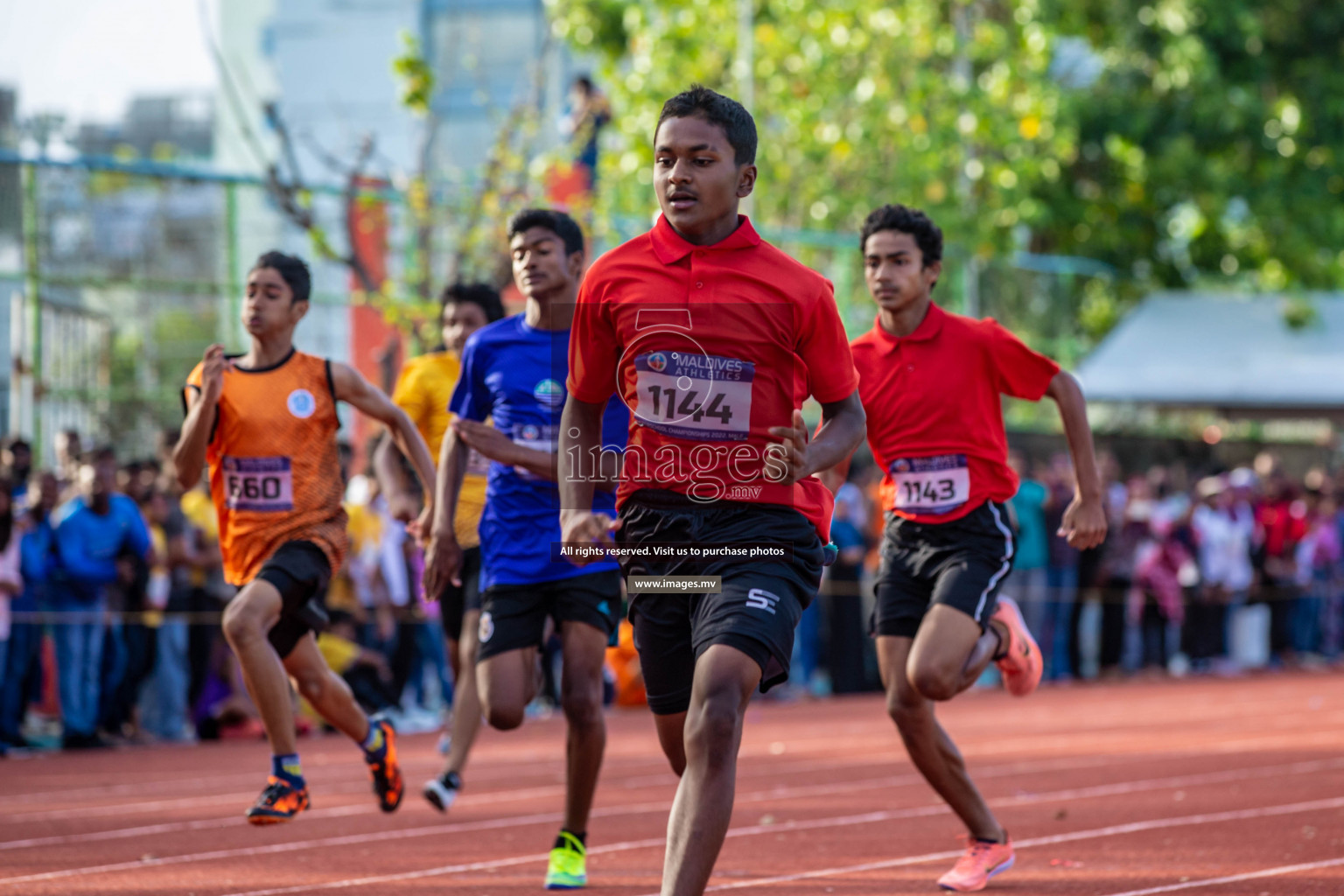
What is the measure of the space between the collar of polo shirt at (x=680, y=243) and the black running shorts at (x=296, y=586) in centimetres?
298

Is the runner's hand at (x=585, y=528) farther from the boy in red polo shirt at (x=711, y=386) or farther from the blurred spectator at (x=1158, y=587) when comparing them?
the blurred spectator at (x=1158, y=587)

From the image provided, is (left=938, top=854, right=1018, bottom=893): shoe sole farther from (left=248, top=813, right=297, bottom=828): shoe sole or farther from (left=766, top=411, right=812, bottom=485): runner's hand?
(left=248, top=813, right=297, bottom=828): shoe sole

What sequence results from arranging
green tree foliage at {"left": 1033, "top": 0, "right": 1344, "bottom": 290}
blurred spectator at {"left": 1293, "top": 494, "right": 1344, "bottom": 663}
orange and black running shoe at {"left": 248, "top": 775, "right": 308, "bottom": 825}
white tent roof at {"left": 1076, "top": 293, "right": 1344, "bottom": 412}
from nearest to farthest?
orange and black running shoe at {"left": 248, "top": 775, "right": 308, "bottom": 825}, blurred spectator at {"left": 1293, "top": 494, "right": 1344, "bottom": 663}, white tent roof at {"left": 1076, "top": 293, "right": 1344, "bottom": 412}, green tree foliage at {"left": 1033, "top": 0, "right": 1344, "bottom": 290}

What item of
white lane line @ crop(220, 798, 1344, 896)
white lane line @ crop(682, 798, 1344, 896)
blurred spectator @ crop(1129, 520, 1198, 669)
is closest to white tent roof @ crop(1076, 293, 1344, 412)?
blurred spectator @ crop(1129, 520, 1198, 669)

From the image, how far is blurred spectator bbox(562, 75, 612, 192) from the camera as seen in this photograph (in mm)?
19875

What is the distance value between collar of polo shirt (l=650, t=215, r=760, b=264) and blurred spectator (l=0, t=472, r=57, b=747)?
29.6ft

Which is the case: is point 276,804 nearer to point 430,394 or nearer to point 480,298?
point 430,394

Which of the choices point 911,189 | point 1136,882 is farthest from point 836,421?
point 911,189

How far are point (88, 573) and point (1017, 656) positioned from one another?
7952 millimetres

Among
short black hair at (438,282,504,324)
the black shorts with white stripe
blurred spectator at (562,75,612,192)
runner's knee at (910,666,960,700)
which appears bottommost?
runner's knee at (910,666,960,700)

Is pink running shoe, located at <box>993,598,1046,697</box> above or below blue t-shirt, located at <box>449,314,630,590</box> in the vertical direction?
below

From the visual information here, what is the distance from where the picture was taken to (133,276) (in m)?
16.2

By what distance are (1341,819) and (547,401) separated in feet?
13.7

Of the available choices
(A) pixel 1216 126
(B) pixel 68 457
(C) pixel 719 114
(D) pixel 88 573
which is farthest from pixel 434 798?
(A) pixel 1216 126
